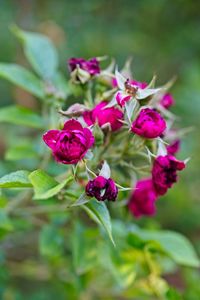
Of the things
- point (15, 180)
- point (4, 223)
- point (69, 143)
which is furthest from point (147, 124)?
point (4, 223)

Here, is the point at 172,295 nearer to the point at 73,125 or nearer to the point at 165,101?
the point at 165,101

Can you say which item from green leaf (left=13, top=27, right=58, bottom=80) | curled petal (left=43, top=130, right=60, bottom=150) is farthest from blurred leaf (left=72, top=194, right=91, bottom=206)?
green leaf (left=13, top=27, right=58, bottom=80)

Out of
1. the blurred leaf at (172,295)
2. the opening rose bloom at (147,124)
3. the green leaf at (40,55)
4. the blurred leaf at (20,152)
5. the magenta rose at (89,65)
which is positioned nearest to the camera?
the opening rose bloom at (147,124)

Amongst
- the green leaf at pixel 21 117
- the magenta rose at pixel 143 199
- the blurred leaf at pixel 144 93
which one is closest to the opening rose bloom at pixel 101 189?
the blurred leaf at pixel 144 93

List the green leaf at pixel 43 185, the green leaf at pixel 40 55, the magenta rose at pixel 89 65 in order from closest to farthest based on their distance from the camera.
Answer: the green leaf at pixel 43 185
the magenta rose at pixel 89 65
the green leaf at pixel 40 55

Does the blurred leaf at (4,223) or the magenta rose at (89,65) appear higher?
the magenta rose at (89,65)

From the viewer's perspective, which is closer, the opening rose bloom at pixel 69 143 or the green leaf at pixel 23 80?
the opening rose bloom at pixel 69 143

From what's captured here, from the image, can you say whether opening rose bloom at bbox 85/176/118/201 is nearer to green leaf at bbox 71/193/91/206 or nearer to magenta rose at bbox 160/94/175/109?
green leaf at bbox 71/193/91/206

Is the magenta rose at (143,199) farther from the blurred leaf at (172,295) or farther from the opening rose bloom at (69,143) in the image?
the opening rose bloom at (69,143)
